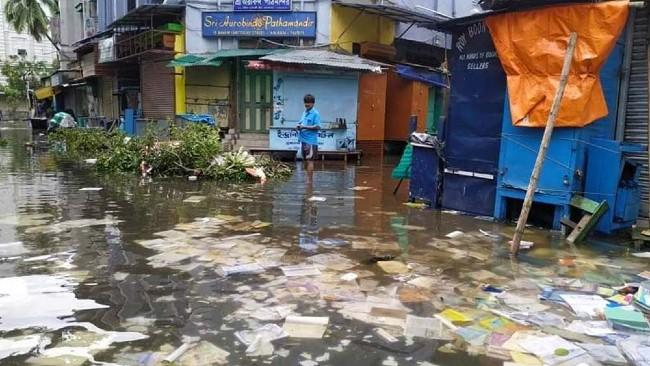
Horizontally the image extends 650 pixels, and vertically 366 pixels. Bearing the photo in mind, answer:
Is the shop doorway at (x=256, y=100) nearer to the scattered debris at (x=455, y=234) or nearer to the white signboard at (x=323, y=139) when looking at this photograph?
the white signboard at (x=323, y=139)

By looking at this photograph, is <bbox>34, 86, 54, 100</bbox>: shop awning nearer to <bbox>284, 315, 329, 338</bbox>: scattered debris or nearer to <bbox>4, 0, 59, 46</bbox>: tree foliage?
<bbox>4, 0, 59, 46</bbox>: tree foliage

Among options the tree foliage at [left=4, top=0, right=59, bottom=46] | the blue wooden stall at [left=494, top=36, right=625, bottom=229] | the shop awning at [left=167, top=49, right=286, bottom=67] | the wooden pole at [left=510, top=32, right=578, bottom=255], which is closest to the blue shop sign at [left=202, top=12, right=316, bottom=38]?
the shop awning at [left=167, top=49, right=286, bottom=67]

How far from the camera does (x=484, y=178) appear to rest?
693cm

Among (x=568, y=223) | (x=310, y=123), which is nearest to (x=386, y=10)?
(x=310, y=123)

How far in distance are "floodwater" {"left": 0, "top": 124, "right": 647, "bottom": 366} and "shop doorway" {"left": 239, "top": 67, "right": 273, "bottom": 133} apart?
8.24 m

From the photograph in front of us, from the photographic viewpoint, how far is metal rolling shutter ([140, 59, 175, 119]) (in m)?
17.1

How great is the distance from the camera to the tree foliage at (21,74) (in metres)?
49.7

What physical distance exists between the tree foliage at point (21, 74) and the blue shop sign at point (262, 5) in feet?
131

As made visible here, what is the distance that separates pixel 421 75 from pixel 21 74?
46771mm

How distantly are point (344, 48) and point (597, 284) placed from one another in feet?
42.0

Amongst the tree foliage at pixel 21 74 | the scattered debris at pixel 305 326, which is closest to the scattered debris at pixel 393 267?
the scattered debris at pixel 305 326

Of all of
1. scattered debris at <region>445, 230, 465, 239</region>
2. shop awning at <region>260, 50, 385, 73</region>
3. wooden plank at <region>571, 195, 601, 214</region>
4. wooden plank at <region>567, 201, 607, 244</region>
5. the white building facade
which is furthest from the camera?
the white building facade

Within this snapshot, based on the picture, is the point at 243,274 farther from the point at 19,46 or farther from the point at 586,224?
the point at 19,46

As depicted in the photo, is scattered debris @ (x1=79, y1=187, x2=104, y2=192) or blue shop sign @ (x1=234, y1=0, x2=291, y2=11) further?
blue shop sign @ (x1=234, y1=0, x2=291, y2=11)
